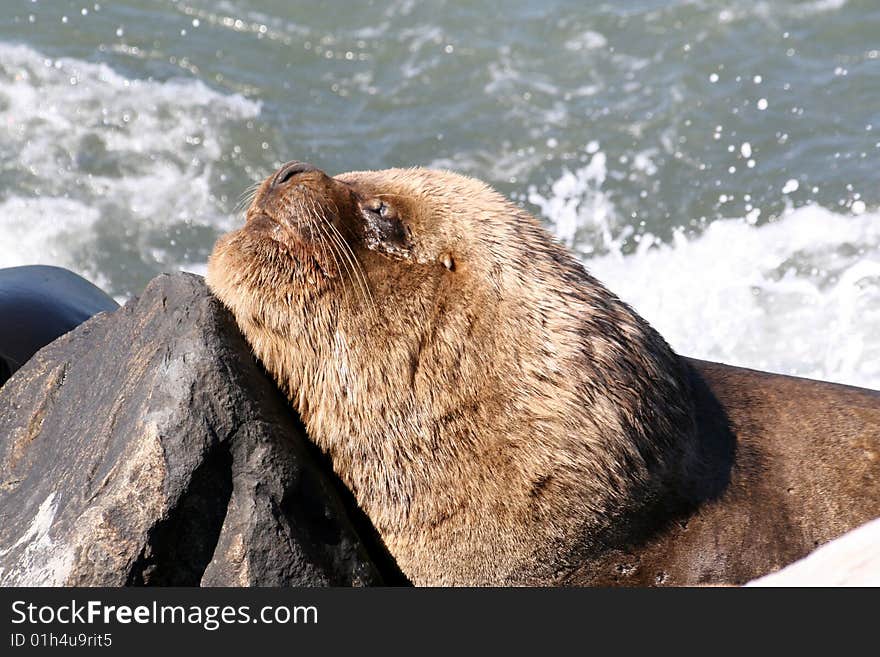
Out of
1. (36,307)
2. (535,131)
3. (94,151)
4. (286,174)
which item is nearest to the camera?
(286,174)

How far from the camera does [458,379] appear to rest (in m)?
4.21

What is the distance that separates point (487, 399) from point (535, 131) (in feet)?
22.9

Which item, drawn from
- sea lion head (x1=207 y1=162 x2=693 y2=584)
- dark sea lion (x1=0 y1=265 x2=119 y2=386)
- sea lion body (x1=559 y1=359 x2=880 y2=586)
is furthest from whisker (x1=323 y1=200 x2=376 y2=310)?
dark sea lion (x1=0 y1=265 x2=119 y2=386)

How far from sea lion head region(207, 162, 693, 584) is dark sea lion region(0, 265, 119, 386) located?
1.84 meters

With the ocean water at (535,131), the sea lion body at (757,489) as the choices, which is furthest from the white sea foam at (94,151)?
the sea lion body at (757,489)

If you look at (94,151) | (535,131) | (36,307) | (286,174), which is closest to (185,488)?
(286,174)

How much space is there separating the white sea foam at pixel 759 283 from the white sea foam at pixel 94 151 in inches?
116

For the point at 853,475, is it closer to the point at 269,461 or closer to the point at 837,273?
the point at 269,461

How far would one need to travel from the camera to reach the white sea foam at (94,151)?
952 centimetres

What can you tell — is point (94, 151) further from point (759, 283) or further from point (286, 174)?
point (286, 174)

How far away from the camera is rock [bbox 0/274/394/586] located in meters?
3.80

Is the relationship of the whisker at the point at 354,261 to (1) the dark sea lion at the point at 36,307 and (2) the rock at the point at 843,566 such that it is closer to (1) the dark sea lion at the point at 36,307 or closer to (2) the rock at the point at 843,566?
(2) the rock at the point at 843,566

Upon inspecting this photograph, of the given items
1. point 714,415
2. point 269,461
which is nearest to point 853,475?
point 714,415

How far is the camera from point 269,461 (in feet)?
13.0
